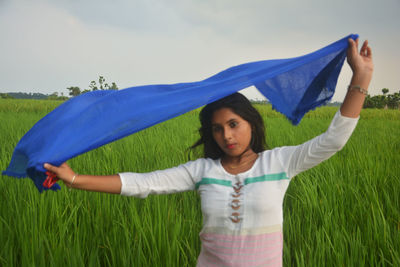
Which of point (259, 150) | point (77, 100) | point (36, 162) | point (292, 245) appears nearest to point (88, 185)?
point (36, 162)

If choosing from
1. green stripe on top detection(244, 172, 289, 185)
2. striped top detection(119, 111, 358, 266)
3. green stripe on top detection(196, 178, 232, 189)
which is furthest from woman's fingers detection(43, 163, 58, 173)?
green stripe on top detection(244, 172, 289, 185)

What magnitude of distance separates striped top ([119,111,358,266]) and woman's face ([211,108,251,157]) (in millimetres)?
67

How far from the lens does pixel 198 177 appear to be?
1.00 m

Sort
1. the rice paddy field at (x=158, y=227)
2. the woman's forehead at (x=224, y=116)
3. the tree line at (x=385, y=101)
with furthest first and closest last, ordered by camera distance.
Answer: the tree line at (x=385, y=101)
the rice paddy field at (x=158, y=227)
the woman's forehead at (x=224, y=116)

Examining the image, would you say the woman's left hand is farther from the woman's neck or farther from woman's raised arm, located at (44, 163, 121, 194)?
woman's raised arm, located at (44, 163, 121, 194)

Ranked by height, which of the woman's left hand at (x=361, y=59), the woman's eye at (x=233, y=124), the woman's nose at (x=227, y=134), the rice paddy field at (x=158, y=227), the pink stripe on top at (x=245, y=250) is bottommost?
the rice paddy field at (x=158, y=227)

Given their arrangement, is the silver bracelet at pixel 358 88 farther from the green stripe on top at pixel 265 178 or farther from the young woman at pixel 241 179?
the green stripe on top at pixel 265 178

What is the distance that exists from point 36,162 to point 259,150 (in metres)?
0.71

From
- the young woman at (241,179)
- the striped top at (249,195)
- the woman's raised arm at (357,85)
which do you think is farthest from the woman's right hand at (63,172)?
the woman's raised arm at (357,85)

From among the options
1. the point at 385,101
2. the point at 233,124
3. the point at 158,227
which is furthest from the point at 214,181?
the point at 385,101

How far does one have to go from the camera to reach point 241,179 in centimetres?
93

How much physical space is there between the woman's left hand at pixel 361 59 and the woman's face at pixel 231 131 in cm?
36

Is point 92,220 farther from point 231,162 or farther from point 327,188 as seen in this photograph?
point 327,188

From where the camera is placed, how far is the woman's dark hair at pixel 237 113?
1002 millimetres
